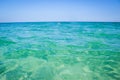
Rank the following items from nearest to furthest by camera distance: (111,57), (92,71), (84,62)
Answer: (92,71) → (84,62) → (111,57)

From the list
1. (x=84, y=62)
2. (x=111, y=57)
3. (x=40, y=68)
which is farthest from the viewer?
(x=111, y=57)

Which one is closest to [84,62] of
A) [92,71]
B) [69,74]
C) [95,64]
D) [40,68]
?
[95,64]

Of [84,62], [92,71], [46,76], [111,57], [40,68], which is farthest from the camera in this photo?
[111,57]

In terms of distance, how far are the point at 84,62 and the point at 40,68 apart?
6.88 feet

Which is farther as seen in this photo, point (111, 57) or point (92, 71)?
point (111, 57)

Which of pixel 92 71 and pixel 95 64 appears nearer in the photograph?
pixel 92 71

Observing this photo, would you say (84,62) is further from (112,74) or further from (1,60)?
(1,60)

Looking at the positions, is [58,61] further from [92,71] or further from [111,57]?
[111,57]

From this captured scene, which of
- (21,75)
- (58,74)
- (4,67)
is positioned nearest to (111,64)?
(58,74)

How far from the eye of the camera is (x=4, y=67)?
532 centimetres

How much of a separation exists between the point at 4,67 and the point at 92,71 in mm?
3759

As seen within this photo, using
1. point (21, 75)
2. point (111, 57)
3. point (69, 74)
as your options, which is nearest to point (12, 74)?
point (21, 75)

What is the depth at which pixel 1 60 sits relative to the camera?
6.18 meters

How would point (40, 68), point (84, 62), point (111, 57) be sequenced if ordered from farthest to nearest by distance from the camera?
point (111, 57)
point (84, 62)
point (40, 68)
